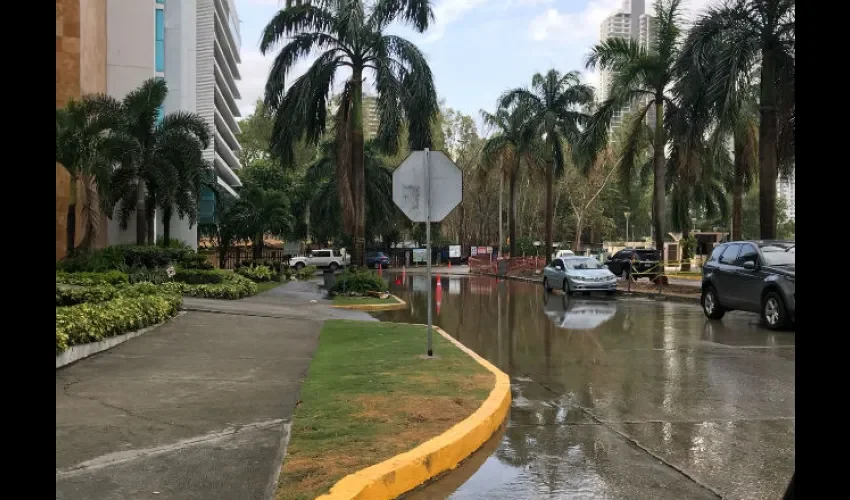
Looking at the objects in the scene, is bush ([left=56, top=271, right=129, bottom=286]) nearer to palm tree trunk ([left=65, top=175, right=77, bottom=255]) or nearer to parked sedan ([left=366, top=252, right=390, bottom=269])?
palm tree trunk ([left=65, top=175, right=77, bottom=255])

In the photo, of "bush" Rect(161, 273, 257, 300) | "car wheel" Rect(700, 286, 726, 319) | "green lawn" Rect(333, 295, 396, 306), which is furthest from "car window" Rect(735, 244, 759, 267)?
"bush" Rect(161, 273, 257, 300)

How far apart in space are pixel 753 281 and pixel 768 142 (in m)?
7.63

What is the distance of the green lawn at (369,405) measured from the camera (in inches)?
191

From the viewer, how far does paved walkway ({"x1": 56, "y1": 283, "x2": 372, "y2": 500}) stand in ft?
15.1

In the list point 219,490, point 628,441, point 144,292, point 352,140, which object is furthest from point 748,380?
point 352,140

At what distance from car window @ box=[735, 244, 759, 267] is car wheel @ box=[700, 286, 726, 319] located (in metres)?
1.17

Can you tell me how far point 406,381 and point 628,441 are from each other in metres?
2.71

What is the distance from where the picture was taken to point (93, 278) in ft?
63.9

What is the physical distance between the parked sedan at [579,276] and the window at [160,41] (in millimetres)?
26170

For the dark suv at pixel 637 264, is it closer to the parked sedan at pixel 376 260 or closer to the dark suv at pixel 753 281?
the dark suv at pixel 753 281

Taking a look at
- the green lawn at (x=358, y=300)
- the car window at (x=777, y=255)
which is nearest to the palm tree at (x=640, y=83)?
the green lawn at (x=358, y=300)
